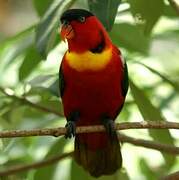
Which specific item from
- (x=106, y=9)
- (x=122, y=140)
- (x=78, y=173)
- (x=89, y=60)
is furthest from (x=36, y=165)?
(x=106, y=9)

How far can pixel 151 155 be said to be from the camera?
8.95 feet

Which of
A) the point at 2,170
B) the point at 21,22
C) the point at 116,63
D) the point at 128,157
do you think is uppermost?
the point at 116,63

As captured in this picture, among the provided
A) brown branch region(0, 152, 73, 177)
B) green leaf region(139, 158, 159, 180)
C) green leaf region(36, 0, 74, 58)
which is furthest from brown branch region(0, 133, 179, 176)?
green leaf region(36, 0, 74, 58)

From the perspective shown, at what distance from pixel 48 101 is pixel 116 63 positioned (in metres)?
0.38

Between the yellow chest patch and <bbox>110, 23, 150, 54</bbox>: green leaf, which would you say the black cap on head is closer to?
the yellow chest patch

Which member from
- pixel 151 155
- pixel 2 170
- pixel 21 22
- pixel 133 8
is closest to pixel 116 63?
pixel 133 8

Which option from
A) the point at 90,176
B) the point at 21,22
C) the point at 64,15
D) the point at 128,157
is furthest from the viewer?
the point at 21,22

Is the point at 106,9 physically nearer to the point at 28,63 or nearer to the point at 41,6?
the point at 41,6

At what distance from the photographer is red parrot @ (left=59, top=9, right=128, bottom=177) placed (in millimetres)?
2086

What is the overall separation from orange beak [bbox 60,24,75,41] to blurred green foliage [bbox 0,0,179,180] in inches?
1.4

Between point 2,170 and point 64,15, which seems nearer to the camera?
point 64,15

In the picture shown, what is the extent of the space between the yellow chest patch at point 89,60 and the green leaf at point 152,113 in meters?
0.29

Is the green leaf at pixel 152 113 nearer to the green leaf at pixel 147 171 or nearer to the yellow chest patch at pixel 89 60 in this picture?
the green leaf at pixel 147 171

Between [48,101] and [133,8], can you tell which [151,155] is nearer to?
[48,101]
